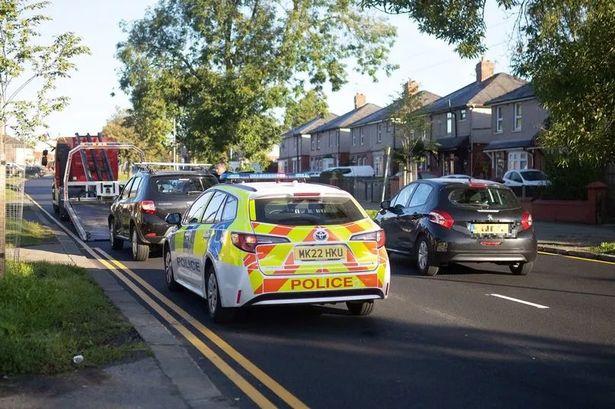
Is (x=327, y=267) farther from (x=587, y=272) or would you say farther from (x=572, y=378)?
(x=587, y=272)

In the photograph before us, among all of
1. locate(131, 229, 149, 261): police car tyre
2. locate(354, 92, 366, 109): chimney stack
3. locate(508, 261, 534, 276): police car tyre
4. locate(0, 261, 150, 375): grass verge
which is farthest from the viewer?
locate(354, 92, 366, 109): chimney stack

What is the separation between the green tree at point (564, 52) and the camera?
13.6 m

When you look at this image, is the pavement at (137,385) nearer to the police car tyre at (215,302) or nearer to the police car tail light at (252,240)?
the police car tyre at (215,302)

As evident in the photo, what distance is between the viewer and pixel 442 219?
11.6 meters

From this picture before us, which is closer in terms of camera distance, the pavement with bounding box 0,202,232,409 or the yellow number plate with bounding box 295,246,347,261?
the pavement with bounding box 0,202,232,409

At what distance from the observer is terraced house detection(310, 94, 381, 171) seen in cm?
6744

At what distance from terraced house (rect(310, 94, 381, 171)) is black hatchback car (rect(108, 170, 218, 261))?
5234 centimetres

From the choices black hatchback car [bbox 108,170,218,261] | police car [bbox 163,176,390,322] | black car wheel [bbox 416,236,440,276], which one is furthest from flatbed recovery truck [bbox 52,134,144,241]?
police car [bbox 163,176,390,322]

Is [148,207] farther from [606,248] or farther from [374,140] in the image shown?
[374,140]

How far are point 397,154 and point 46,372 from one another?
41678 millimetres

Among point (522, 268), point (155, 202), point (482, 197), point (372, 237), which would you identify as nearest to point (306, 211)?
point (372, 237)

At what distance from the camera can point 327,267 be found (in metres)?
7.66

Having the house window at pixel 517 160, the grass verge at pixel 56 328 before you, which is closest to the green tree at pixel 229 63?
the house window at pixel 517 160

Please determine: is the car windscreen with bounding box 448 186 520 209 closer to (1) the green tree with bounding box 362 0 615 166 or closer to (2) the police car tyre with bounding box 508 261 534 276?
(2) the police car tyre with bounding box 508 261 534 276
